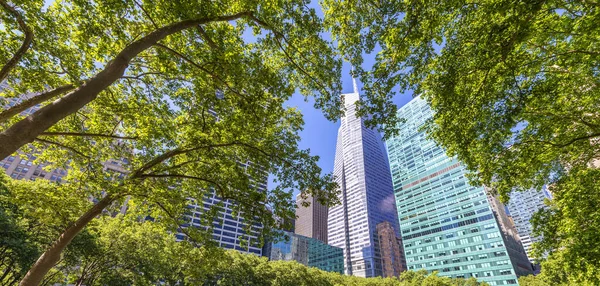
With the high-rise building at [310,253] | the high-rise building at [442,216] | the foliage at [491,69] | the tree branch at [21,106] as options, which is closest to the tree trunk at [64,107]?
the tree branch at [21,106]

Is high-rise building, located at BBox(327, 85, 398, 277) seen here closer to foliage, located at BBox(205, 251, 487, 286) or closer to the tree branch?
foliage, located at BBox(205, 251, 487, 286)

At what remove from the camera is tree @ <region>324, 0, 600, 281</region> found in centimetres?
662

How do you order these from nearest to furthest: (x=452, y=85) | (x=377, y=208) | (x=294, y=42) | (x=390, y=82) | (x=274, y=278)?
1. (x=452, y=85)
2. (x=390, y=82)
3. (x=294, y=42)
4. (x=274, y=278)
5. (x=377, y=208)

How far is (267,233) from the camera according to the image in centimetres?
885

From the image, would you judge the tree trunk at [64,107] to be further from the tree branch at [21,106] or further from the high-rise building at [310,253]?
the high-rise building at [310,253]

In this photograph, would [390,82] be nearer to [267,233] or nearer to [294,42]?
[294,42]

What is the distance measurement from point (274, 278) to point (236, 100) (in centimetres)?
2804

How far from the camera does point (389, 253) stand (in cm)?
12838

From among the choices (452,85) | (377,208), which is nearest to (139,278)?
(452,85)

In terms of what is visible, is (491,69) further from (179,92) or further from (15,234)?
(15,234)

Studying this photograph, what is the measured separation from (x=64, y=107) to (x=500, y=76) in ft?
39.3

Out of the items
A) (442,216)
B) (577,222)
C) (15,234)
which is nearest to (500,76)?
(577,222)

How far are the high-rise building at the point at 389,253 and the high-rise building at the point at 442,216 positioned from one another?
97.2ft

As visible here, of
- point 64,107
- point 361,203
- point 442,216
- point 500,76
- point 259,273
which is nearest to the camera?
point 64,107
